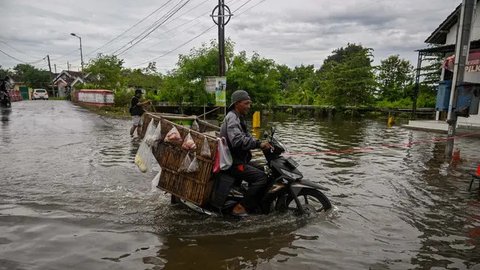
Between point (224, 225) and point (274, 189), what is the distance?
0.93m

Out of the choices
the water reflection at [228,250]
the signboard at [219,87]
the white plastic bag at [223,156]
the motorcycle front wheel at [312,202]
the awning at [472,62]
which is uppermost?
the awning at [472,62]

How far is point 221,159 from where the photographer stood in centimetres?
490

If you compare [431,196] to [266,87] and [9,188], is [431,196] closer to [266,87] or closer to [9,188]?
[9,188]

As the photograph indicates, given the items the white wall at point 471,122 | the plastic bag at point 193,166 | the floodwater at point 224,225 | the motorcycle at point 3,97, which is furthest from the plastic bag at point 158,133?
the motorcycle at point 3,97

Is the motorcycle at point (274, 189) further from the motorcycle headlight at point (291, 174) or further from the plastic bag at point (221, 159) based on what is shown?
the plastic bag at point (221, 159)

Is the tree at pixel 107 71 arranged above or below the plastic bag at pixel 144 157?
above

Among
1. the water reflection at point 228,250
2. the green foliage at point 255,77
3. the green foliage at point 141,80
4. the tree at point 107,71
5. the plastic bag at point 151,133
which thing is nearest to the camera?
the water reflection at point 228,250

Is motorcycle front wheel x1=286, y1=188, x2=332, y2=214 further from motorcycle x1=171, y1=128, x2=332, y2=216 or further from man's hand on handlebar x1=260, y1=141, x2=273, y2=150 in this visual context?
man's hand on handlebar x1=260, y1=141, x2=273, y2=150

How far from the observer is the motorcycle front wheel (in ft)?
18.2

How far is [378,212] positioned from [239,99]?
10.2ft

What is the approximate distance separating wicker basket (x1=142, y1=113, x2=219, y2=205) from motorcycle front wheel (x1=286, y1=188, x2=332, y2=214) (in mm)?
1394

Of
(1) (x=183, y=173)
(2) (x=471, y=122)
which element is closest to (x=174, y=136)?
(1) (x=183, y=173)

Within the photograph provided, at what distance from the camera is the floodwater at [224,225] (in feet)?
13.8

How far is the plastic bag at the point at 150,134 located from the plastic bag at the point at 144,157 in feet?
0.30
